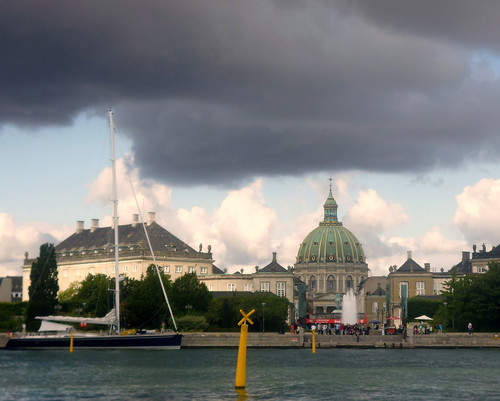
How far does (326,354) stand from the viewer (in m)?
100

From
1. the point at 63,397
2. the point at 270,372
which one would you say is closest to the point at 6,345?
the point at 270,372

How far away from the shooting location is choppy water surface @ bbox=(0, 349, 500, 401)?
6034 cm

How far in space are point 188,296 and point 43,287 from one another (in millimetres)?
18847

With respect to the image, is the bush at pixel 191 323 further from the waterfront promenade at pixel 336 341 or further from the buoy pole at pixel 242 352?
the buoy pole at pixel 242 352

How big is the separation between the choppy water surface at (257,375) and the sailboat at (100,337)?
249cm

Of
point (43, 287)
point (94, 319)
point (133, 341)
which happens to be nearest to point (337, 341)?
point (133, 341)

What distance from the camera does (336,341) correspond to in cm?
11081

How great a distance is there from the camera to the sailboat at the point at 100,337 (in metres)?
106

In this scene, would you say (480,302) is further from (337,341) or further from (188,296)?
(188,296)

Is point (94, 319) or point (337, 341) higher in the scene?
point (94, 319)

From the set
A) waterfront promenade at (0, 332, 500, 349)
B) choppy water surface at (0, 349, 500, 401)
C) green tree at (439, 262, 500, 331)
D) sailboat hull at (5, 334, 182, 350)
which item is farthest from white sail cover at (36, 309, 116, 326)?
green tree at (439, 262, 500, 331)

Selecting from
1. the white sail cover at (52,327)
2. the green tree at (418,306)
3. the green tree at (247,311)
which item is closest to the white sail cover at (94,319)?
the white sail cover at (52,327)

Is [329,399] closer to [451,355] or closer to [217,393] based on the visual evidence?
[217,393]

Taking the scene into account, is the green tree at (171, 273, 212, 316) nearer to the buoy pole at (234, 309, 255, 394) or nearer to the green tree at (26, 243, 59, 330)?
the green tree at (26, 243, 59, 330)
